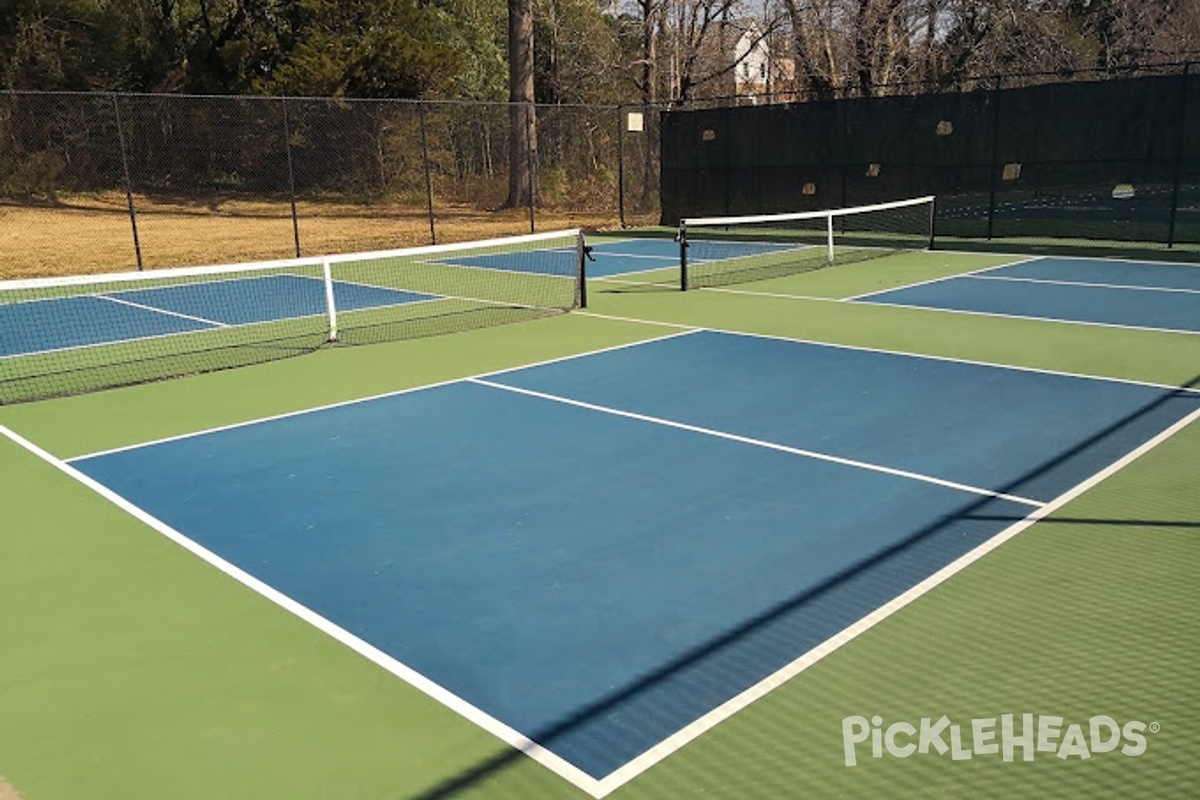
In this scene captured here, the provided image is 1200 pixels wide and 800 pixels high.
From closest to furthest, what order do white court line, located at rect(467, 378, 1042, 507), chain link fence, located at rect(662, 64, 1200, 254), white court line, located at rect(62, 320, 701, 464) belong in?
white court line, located at rect(467, 378, 1042, 507) → white court line, located at rect(62, 320, 701, 464) → chain link fence, located at rect(662, 64, 1200, 254)

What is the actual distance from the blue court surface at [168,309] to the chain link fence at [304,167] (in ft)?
33.9

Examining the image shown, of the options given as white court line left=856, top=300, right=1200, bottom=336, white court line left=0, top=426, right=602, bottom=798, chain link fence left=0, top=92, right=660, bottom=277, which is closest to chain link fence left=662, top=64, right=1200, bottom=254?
chain link fence left=0, top=92, right=660, bottom=277

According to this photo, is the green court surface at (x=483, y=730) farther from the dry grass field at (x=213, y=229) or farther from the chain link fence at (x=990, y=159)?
the dry grass field at (x=213, y=229)

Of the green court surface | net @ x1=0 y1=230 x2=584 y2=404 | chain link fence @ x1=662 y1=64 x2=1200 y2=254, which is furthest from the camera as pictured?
chain link fence @ x1=662 y1=64 x2=1200 y2=254

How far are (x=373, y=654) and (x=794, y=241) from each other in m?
18.7

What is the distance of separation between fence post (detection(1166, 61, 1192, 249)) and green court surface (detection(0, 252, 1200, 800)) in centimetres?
1358

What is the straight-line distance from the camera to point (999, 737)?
3.67m

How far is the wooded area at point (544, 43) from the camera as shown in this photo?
115 ft

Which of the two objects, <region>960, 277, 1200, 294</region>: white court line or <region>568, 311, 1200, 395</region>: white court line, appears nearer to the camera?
<region>568, 311, 1200, 395</region>: white court line

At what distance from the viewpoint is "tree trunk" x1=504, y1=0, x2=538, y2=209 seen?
2831cm

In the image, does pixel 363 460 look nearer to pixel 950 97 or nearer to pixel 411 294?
pixel 411 294

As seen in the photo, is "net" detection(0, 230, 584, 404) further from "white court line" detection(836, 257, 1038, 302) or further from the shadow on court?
the shadow on court

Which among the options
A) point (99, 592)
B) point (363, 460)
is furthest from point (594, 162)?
point (99, 592)

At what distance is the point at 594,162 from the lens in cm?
3156
